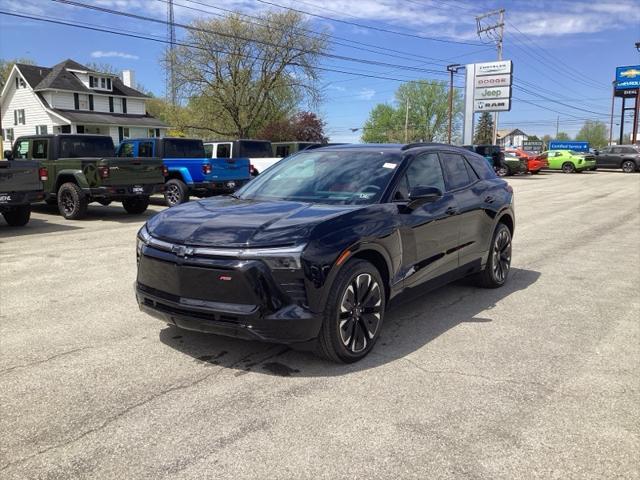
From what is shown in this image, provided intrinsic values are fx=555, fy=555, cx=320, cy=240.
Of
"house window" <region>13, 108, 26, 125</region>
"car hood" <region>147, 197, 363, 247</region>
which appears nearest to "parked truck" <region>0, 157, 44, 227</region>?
"car hood" <region>147, 197, 363, 247</region>

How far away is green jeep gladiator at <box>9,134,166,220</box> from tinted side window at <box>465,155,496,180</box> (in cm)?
842

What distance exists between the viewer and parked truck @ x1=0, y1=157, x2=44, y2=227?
1061 cm

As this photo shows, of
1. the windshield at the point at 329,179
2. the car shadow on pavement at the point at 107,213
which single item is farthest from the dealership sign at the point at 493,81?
the windshield at the point at 329,179

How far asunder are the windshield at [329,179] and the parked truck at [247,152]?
40.1 ft

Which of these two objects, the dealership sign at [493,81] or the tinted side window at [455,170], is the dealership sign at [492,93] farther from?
the tinted side window at [455,170]

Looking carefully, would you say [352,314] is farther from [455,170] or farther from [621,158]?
[621,158]

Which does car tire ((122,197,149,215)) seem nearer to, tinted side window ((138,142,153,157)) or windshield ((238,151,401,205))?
tinted side window ((138,142,153,157))

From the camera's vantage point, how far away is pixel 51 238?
10.0m

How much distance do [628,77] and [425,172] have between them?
75.8 meters

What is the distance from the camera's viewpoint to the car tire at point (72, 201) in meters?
12.4

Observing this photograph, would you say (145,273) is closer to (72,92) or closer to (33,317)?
(33,317)

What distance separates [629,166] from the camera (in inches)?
1545

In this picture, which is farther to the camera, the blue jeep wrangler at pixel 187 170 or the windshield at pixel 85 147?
the blue jeep wrangler at pixel 187 170

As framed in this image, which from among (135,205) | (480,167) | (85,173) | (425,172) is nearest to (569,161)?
(135,205)
